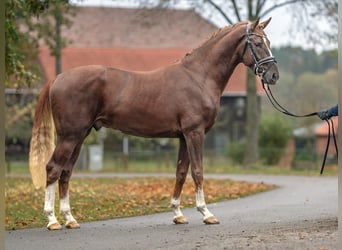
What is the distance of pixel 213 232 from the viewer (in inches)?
397

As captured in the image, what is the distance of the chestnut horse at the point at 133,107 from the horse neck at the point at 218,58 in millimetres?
18

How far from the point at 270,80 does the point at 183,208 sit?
4277 mm

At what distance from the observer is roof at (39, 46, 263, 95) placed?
173 feet

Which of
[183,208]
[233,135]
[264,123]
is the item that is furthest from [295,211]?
[233,135]

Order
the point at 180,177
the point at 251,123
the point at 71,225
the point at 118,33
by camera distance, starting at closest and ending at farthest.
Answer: the point at 71,225
the point at 180,177
the point at 251,123
the point at 118,33

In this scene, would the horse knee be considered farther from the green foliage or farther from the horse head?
the green foliage

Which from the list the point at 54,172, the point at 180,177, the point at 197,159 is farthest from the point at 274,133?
the point at 54,172

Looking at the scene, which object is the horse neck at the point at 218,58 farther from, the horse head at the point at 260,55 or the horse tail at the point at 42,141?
the horse tail at the point at 42,141

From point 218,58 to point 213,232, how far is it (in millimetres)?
2901

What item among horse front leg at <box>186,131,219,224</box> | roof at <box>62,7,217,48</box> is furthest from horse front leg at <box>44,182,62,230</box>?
roof at <box>62,7,217,48</box>

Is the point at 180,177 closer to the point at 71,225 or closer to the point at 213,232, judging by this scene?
the point at 213,232

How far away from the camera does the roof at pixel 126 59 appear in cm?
5278

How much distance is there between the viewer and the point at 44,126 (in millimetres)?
11445

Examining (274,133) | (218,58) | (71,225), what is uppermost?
(218,58)
